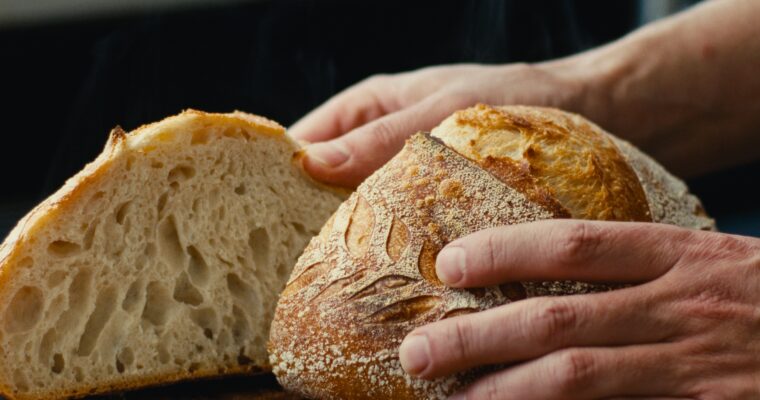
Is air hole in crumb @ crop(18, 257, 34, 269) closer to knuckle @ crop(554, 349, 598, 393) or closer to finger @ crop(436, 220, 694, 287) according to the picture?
finger @ crop(436, 220, 694, 287)

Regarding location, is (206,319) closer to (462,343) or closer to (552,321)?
(462,343)

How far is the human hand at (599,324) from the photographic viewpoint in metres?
1.26

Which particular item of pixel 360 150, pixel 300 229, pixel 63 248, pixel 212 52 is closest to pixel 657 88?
pixel 360 150

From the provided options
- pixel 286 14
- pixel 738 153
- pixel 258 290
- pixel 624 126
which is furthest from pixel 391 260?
pixel 286 14

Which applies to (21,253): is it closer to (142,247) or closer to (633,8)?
(142,247)

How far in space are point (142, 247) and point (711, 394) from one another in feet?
3.16

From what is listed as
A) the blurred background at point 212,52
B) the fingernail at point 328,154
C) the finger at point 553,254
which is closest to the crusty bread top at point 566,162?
the finger at point 553,254

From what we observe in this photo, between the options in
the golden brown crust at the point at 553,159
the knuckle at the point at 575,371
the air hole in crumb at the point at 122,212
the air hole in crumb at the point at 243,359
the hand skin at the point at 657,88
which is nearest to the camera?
the knuckle at the point at 575,371

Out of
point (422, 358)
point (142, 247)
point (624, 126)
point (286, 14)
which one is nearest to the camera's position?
point (422, 358)

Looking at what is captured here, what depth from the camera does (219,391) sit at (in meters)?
1.63

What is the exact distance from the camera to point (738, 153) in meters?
2.59

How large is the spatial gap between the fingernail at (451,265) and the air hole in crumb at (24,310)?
2.24 feet

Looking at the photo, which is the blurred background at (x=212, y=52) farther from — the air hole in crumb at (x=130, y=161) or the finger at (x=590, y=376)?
the finger at (x=590, y=376)

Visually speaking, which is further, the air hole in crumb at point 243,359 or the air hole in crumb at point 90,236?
the air hole in crumb at point 243,359
